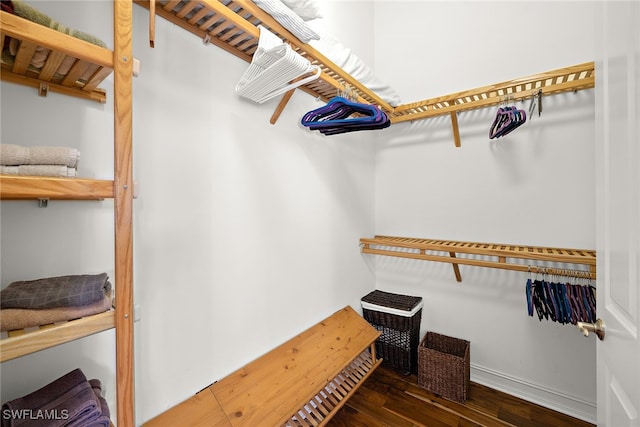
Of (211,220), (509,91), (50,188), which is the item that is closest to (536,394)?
(509,91)

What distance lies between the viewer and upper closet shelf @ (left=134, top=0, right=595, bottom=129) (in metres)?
1.01

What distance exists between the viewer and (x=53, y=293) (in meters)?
0.64

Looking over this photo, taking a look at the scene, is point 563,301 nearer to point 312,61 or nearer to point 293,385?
point 293,385

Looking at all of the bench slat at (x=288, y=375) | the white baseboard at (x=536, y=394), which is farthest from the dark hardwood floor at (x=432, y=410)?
the bench slat at (x=288, y=375)

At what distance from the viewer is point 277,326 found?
153 cm

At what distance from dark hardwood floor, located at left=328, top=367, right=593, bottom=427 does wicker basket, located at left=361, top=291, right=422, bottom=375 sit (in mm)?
175

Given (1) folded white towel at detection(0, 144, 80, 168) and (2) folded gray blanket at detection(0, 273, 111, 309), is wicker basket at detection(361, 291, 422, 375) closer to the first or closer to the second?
(2) folded gray blanket at detection(0, 273, 111, 309)

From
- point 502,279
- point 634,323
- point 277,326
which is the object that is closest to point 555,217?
point 502,279

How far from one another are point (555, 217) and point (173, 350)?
2.22 metres

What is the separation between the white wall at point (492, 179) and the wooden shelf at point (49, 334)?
80.1 inches

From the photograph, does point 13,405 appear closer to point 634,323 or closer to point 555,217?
point 634,323

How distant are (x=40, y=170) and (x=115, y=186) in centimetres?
14

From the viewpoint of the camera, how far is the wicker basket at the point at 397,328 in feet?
6.37

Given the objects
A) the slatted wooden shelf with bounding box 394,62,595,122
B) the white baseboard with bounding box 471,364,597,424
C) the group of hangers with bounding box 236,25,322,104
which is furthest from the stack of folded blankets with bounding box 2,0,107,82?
the white baseboard with bounding box 471,364,597,424
